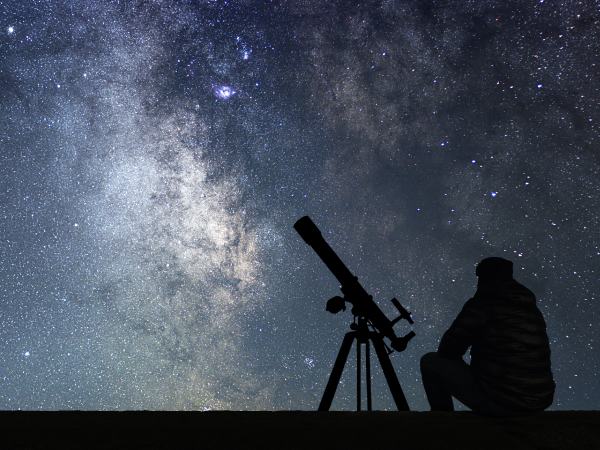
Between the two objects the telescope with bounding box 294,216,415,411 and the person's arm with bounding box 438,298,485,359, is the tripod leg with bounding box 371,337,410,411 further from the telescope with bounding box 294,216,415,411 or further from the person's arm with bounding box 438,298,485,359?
the person's arm with bounding box 438,298,485,359

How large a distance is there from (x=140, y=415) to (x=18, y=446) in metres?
0.86

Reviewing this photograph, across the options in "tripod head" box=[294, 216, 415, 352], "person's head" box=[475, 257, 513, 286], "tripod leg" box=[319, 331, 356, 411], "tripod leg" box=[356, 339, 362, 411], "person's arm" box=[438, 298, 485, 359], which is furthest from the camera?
"tripod head" box=[294, 216, 415, 352]

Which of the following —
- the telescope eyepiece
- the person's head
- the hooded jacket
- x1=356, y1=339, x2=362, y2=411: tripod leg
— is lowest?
the hooded jacket

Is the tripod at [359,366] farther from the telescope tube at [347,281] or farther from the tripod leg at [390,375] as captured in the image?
the telescope tube at [347,281]

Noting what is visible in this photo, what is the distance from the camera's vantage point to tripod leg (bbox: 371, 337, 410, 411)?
4.61 metres

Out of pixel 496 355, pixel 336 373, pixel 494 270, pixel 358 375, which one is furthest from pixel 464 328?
pixel 358 375

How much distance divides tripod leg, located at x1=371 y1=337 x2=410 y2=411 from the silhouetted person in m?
1.08

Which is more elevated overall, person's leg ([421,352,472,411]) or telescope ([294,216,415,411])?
telescope ([294,216,415,411])

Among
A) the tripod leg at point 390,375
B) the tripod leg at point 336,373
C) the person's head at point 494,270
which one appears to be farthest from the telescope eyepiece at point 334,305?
the person's head at point 494,270

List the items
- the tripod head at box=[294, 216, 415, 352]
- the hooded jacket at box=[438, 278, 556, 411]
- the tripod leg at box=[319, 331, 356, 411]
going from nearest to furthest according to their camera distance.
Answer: the hooded jacket at box=[438, 278, 556, 411], the tripod leg at box=[319, 331, 356, 411], the tripod head at box=[294, 216, 415, 352]

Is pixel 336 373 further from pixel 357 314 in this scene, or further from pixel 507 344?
pixel 507 344

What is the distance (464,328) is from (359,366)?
1.97 metres

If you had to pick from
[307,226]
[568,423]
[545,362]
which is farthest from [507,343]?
[307,226]

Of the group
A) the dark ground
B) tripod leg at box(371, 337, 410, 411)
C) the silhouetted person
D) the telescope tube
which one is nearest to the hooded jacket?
the silhouetted person
